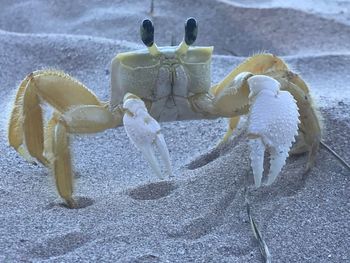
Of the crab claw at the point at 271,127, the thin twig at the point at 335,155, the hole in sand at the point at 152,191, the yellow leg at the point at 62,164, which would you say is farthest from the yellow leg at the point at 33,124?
the thin twig at the point at 335,155

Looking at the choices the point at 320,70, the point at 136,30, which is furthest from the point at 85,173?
the point at 136,30

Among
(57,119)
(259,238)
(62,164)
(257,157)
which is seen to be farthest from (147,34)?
(259,238)

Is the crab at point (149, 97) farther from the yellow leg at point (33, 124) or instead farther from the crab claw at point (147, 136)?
the crab claw at point (147, 136)

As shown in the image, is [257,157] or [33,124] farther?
[33,124]

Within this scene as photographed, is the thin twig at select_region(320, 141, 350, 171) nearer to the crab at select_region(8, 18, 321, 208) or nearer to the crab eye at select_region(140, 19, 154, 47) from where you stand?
the crab at select_region(8, 18, 321, 208)

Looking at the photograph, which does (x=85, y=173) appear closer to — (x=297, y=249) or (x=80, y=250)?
(x=80, y=250)

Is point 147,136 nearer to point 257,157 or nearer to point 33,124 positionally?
point 257,157
